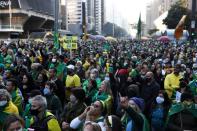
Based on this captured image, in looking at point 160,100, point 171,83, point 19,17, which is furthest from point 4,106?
point 19,17

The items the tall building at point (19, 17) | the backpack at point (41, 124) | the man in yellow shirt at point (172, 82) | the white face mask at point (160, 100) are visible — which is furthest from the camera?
the tall building at point (19, 17)

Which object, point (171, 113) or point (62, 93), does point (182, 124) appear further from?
point (62, 93)

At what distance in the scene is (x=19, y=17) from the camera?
90.9 meters

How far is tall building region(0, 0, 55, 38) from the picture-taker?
87475mm

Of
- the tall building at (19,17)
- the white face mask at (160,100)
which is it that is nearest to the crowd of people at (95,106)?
the white face mask at (160,100)

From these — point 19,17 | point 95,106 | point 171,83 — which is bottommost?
point 171,83

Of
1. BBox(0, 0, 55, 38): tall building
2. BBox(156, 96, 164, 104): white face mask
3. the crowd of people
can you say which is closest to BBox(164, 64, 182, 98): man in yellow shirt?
the crowd of people

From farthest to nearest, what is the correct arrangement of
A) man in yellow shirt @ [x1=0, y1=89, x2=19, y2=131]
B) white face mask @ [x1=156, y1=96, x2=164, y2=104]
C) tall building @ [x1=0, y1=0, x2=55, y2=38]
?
1. tall building @ [x1=0, y1=0, x2=55, y2=38]
2. white face mask @ [x1=156, y1=96, x2=164, y2=104]
3. man in yellow shirt @ [x1=0, y1=89, x2=19, y2=131]

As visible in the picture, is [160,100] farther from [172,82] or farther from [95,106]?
[172,82]

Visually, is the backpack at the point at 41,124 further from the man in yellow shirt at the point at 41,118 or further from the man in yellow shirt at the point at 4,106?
the man in yellow shirt at the point at 4,106

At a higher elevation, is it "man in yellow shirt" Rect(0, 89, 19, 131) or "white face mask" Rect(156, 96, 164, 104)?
"man in yellow shirt" Rect(0, 89, 19, 131)

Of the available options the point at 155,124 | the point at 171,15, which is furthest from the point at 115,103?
the point at 171,15

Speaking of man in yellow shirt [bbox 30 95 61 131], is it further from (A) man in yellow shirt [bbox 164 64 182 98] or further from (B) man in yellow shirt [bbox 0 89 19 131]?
(A) man in yellow shirt [bbox 164 64 182 98]

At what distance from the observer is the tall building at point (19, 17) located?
8747cm
